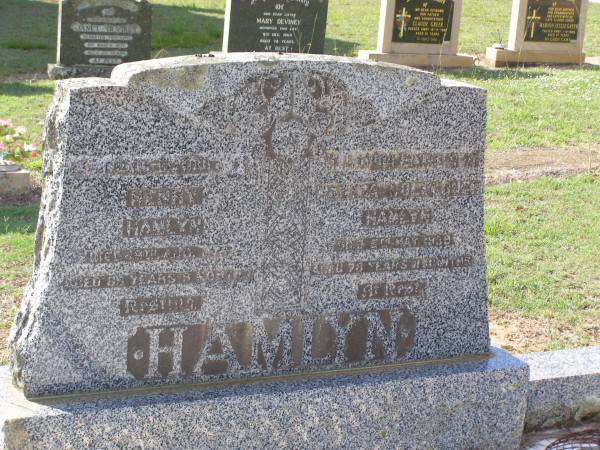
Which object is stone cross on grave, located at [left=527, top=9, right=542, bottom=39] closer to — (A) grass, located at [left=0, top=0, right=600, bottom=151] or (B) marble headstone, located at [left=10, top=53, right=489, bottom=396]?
(A) grass, located at [left=0, top=0, right=600, bottom=151]

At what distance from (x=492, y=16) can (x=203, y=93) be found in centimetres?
1709

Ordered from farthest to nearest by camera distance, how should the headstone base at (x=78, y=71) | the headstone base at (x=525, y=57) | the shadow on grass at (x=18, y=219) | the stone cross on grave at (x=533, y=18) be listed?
the stone cross on grave at (x=533, y=18)
the headstone base at (x=525, y=57)
the headstone base at (x=78, y=71)
the shadow on grass at (x=18, y=219)

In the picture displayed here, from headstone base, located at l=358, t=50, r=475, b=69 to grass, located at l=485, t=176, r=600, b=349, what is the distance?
18.0ft

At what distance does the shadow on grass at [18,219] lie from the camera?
21.2 ft

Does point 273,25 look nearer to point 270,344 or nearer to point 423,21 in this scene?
point 423,21

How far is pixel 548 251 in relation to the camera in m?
6.46

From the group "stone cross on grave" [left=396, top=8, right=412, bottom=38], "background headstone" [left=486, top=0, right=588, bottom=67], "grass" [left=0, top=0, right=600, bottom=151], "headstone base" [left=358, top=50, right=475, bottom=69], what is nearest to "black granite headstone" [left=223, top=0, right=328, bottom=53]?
"grass" [left=0, top=0, right=600, bottom=151]

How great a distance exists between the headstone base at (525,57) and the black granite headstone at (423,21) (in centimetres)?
80

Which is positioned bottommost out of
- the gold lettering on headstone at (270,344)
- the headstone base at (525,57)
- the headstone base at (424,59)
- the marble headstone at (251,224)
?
the gold lettering on headstone at (270,344)

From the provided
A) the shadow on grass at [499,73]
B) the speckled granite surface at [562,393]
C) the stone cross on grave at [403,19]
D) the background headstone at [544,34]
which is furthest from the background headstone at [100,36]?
the speckled granite surface at [562,393]

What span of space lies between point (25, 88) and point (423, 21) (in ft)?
18.4

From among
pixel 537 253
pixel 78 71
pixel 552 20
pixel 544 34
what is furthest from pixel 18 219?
pixel 552 20

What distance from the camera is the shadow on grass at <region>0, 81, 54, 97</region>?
35.7ft

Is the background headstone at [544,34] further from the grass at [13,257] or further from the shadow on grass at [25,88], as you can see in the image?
the grass at [13,257]
